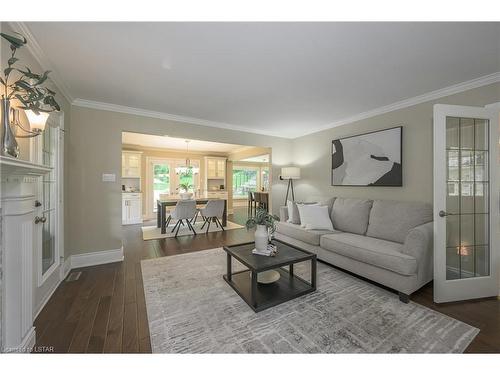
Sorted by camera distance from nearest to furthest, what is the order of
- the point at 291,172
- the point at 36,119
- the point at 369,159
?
1. the point at 36,119
2. the point at 369,159
3. the point at 291,172

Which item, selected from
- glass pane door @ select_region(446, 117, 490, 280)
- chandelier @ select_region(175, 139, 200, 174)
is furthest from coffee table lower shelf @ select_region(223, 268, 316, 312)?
chandelier @ select_region(175, 139, 200, 174)

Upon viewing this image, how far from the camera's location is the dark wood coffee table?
1.93m

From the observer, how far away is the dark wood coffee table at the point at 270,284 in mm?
1926

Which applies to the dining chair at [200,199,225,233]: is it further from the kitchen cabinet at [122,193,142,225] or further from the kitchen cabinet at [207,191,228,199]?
the kitchen cabinet at [122,193,142,225]

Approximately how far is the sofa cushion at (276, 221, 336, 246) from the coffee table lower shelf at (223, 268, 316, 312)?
713 mm

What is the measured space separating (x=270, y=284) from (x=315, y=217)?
142 centimetres

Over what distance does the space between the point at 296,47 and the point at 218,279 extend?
263cm

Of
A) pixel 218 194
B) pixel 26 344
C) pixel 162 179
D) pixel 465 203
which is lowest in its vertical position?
pixel 26 344

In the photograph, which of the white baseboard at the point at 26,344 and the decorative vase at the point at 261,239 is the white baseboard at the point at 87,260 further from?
the decorative vase at the point at 261,239

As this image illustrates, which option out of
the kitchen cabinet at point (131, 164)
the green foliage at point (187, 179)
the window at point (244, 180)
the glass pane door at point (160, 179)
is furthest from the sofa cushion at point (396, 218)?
the window at point (244, 180)

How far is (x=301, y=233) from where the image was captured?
322 centimetres

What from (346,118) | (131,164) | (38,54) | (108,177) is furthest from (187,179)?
(38,54)

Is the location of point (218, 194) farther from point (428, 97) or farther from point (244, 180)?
point (428, 97)
